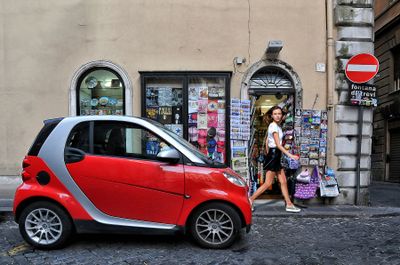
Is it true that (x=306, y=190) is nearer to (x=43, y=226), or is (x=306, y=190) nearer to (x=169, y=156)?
(x=169, y=156)

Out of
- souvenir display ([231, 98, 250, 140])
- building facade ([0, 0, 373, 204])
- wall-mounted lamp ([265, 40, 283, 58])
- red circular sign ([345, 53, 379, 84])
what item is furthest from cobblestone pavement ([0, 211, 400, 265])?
wall-mounted lamp ([265, 40, 283, 58])

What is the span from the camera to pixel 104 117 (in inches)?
193

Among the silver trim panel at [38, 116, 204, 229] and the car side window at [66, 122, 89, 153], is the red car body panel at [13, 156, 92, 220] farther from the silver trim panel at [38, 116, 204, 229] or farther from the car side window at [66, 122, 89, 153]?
the car side window at [66, 122, 89, 153]

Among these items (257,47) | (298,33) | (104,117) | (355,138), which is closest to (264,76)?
(257,47)

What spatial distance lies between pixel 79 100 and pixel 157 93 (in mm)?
1783

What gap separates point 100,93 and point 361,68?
5.64m

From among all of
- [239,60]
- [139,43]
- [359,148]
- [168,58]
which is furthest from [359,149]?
[139,43]

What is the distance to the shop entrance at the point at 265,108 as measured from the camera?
832 centimetres

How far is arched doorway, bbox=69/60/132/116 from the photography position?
8438mm

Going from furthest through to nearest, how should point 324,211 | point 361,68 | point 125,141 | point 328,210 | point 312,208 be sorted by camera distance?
1. point 361,68
2. point 312,208
3. point 328,210
4. point 324,211
5. point 125,141

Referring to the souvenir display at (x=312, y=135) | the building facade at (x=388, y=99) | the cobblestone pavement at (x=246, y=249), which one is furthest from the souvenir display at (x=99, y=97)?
the building facade at (x=388, y=99)

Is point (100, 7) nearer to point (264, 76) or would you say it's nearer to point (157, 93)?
point (157, 93)

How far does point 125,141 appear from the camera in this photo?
188 inches

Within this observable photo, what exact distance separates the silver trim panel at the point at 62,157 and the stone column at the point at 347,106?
445 centimetres
